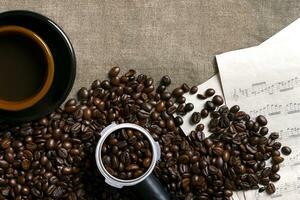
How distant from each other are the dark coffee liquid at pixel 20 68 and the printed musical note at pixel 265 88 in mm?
464

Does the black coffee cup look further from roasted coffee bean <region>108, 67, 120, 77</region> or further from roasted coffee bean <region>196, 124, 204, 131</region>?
roasted coffee bean <region>196, 124, 204, 131</region>

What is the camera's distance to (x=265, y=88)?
49.0 inches

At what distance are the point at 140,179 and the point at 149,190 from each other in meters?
0.04

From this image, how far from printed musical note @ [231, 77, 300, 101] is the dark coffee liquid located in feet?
1.52

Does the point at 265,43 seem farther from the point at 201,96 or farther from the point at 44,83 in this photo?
the point at 44,83

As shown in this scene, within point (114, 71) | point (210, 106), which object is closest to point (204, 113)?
point (210, 106)

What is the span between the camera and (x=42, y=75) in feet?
3.66

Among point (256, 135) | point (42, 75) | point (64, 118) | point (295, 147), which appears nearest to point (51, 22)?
point (42, 75)

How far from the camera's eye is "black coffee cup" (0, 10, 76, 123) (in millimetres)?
1092

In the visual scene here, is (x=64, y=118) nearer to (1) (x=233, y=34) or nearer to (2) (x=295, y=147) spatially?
(1) (x=233, y=34)

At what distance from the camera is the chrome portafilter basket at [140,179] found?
1.07m

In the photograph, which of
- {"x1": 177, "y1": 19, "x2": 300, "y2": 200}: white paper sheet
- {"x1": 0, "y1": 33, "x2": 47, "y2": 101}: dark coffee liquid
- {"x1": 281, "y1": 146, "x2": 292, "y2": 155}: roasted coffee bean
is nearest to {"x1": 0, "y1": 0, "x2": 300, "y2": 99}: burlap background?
{"x1": 177, "y1": 19, "x2": 300, "y2": 200}: white paper sheet

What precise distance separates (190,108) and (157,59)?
0.48ft

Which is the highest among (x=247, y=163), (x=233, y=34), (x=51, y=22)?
(x=51, y=22)
